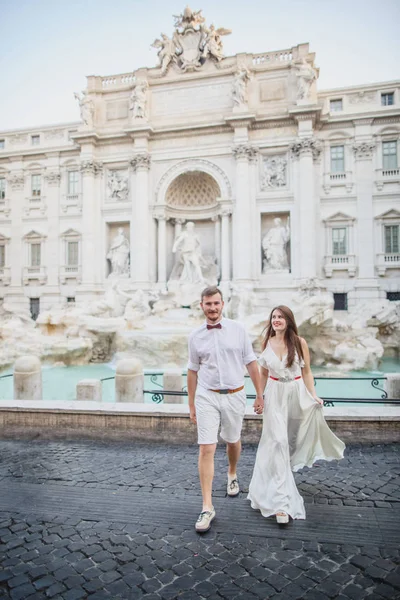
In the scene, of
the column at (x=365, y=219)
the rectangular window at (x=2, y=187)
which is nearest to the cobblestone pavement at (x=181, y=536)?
the column at (x=365, y=219)

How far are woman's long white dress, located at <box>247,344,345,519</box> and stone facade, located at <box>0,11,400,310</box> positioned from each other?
1606 centimetres

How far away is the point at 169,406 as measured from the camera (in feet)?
17.6

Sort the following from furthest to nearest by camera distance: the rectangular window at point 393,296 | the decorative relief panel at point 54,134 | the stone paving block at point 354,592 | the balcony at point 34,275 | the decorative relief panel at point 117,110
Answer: the decorative relief panel at point 54,134 < the balcony at point 34,275 < the decorative relief panel at point 117,110 < the rectangular window at point 393,296 < the stone paving block at point 354,592

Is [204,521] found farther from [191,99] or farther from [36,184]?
[36,184]

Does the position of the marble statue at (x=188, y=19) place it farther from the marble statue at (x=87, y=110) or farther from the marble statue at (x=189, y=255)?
the marble statue at (x=189, y=255)

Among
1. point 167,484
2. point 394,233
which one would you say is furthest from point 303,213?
point 167,484

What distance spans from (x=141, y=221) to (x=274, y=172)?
7.68 metres

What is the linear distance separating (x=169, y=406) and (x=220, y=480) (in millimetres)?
1555

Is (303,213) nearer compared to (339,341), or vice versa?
(339,341)

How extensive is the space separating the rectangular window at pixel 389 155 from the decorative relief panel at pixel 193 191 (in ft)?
28.9

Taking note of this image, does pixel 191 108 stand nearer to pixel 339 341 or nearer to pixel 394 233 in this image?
pixel 394 233

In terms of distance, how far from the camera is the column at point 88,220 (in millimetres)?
22141

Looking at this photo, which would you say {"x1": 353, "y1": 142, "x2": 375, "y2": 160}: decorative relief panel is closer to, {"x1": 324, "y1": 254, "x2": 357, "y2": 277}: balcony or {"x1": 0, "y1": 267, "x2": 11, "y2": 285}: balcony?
{"x1": 324, "y1": 254, "x2": 357, "y2": 277}: balcony

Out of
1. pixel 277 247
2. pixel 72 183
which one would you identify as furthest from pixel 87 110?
pixel 277 247
